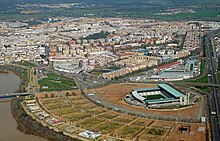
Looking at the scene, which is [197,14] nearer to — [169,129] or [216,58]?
[216,58]

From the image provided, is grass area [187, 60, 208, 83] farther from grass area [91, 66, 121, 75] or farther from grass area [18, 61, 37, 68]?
grass area [18, 61, 37, 68]

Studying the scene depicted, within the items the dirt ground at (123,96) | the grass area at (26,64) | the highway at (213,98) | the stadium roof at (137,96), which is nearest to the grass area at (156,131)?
the highway at (213,98)

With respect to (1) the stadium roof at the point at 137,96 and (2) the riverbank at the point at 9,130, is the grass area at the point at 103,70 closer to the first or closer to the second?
(1) the stadium roof at the point at 137,96

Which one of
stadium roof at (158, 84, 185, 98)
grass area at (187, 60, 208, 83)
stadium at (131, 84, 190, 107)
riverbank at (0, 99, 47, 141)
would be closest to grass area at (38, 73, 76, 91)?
riverbank at (0, 99, 47, 141)

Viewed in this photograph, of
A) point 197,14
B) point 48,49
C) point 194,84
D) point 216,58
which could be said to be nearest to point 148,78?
point 194,84

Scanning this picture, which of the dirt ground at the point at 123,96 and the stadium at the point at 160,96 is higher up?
the stadium at the point at 160,96

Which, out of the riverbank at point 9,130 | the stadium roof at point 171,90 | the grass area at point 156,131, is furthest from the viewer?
the stadium roof at point 171,90
